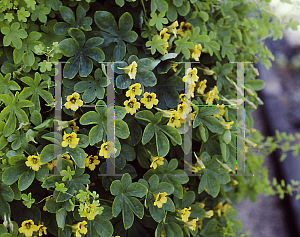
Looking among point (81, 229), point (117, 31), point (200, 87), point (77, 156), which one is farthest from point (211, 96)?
point (81, 229)

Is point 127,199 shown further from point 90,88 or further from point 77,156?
point 90,88

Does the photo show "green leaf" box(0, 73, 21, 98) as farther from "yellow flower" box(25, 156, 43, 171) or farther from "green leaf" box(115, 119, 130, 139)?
"green leaf" box(115, 119, 130, 139)

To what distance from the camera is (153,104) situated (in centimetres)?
87

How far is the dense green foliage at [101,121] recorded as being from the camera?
2.61ft

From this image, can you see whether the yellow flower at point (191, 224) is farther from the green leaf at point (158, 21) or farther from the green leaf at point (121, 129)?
the green leaf at point (158, 21)

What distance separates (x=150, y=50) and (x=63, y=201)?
0.55m

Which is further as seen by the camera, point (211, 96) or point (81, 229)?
point (211, 96)

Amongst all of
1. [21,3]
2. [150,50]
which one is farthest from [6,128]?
[150,50]

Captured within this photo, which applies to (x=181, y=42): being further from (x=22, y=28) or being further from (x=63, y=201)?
(x=63, y=201)

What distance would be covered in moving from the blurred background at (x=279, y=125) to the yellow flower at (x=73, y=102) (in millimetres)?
1513

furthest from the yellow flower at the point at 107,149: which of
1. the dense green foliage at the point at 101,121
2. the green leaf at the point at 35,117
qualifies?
the green leaf at the point at 35,117

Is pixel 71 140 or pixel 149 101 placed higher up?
pixel 149 101

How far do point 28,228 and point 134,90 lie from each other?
19.9 inches

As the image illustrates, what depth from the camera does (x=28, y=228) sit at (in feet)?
2.60
